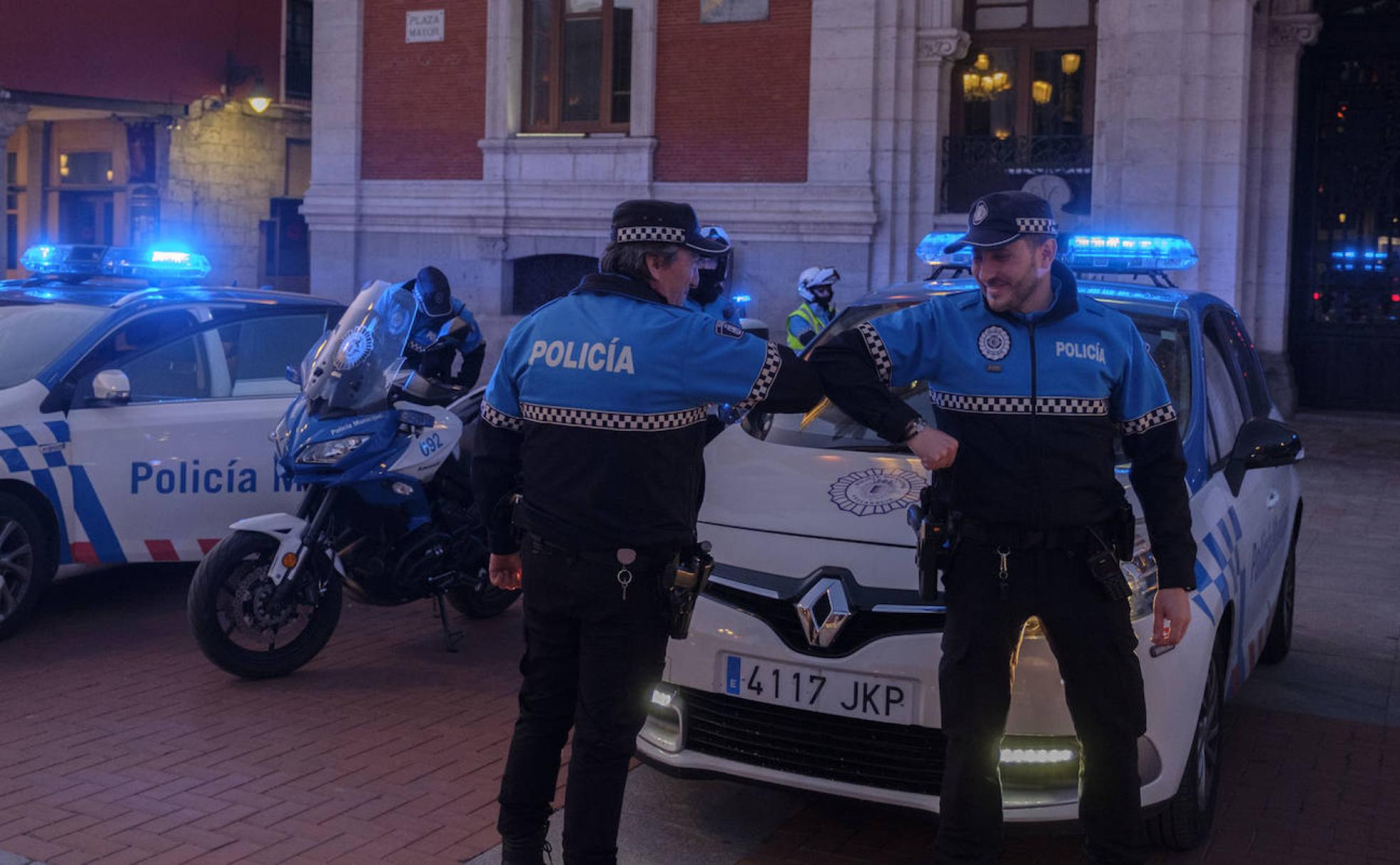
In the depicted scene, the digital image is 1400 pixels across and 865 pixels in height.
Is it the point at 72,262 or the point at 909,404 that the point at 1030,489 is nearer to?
the point at 909,404

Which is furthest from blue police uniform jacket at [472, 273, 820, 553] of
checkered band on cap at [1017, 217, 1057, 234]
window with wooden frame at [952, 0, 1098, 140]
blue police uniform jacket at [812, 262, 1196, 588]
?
window with wooden frame at [952, 0, 1098, 140]

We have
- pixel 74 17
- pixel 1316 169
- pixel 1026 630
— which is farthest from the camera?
pixel 74 17

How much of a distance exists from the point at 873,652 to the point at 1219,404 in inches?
80.5

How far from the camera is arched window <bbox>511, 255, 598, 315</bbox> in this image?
739 inches

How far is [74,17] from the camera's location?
22188 millimetres

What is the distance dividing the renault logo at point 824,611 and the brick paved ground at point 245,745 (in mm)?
1206

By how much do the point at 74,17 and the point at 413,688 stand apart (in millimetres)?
19082

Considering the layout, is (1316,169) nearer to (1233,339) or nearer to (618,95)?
(618,95)

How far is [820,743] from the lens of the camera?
4.24m

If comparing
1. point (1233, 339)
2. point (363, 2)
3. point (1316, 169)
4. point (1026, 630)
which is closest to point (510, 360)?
point (1026, 630)

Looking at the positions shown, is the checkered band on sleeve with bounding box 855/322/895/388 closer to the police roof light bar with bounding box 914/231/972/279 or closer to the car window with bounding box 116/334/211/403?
the police roof light bar with bounding box 914/231/972/279

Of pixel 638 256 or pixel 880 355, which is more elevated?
pixel 638 256

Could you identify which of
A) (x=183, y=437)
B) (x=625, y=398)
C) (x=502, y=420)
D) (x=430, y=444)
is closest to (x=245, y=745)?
(x=430, y=444)

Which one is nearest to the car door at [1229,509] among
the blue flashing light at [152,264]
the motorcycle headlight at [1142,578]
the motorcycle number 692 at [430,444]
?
the motorcycle headlight at [1142,578]
